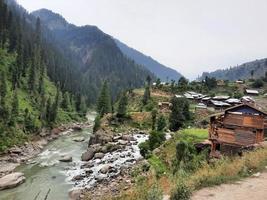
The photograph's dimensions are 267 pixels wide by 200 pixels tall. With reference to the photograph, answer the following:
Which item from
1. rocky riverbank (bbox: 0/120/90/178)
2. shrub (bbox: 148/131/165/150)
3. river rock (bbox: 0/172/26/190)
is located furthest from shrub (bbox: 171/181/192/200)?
rocky riverbank (bbox: 0/120/90/178)

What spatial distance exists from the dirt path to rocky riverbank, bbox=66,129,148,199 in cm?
2556

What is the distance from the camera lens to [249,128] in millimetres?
41188

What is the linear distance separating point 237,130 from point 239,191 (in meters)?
24.0

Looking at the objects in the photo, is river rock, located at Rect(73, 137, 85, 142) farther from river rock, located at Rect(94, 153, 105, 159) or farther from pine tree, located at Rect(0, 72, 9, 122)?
river rock, located at Rect(94, 153, 105, 159)

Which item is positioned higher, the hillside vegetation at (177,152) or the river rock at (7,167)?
the hillside vegetation at (177,152)

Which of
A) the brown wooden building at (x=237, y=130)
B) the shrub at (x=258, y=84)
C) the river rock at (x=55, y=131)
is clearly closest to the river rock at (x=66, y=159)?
the river rock at (x=55, y=131)

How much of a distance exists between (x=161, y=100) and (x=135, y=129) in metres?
30.3

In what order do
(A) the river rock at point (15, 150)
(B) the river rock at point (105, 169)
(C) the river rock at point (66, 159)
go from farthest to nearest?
(A) the river rock at point (15, 150)
(C) the river rock at point (66, 159)
(B) the river rock at point (105, 169)

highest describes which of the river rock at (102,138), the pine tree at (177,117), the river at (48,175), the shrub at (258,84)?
the shrub at (258,84)

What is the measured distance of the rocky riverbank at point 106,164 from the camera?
1971 inches

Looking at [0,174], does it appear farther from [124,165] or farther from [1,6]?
[1,6]

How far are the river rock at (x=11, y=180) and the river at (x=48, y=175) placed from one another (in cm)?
Result: 78

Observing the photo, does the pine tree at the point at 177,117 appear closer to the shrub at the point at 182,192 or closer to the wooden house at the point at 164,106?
the wooden house at the point at 164,106

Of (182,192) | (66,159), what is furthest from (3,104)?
(182,192)
